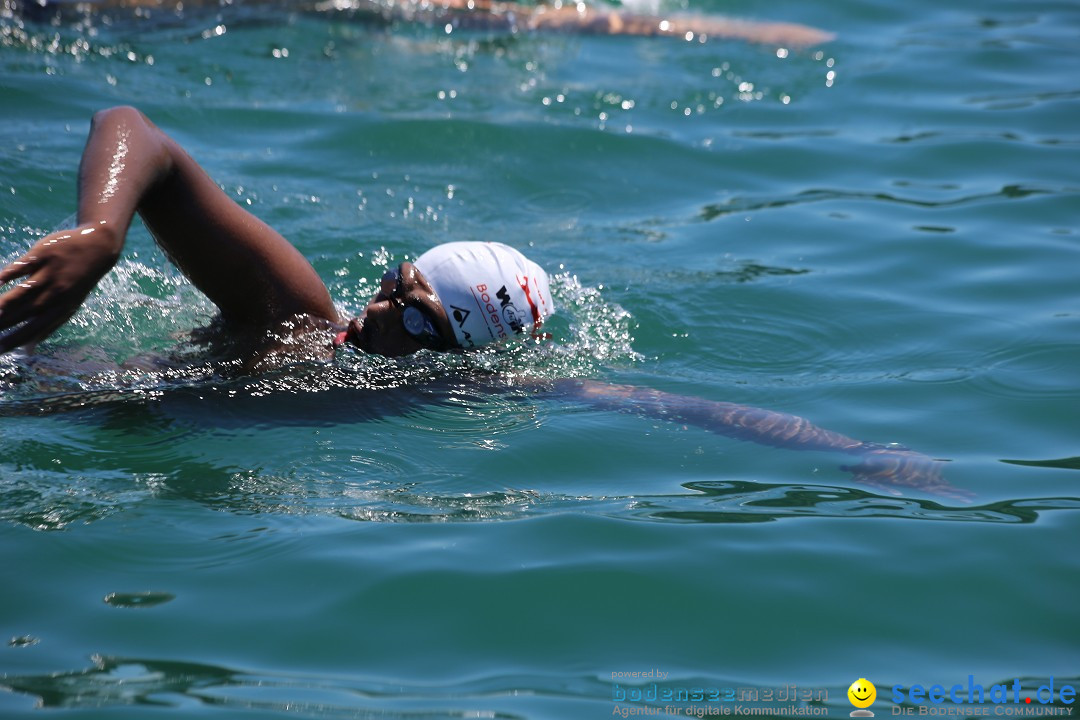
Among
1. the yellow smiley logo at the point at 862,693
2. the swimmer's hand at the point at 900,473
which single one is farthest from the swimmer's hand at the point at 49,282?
the swimmer's hand at the point at 900,473

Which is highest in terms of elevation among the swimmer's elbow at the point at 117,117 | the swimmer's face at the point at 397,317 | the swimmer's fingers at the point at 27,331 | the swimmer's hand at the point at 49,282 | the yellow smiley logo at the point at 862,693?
the swimmer's elbow at the point at 117,117

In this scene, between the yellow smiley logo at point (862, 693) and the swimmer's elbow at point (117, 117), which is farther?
the swimmer's elbow at point (117, 117)

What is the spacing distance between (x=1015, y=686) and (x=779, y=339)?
3461mm

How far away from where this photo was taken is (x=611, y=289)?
7629mm

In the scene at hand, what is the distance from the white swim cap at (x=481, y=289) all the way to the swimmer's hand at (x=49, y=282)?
201cm

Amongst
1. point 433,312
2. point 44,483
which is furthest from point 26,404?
point 433,312

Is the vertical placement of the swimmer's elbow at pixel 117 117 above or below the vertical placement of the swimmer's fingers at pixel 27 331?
above

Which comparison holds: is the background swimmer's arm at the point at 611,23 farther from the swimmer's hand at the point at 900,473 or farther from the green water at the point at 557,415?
the swimmer's hand at the point at 900,473

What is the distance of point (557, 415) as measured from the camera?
A: 229 inches

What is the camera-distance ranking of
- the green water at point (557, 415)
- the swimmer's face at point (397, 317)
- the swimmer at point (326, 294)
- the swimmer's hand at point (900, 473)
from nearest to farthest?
the green water at point (557, 415)
the swimmer at point (326, 294)
the swimmer's hand at point (900, 473)
the swimmer's face at point (397, 317)

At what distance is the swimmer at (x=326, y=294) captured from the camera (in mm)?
4883

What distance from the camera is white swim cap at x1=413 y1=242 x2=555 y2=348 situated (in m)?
5.90

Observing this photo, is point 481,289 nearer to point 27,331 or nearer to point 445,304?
point 445,304

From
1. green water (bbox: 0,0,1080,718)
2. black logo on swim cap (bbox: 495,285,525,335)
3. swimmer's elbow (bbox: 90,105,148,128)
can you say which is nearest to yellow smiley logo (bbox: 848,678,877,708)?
green water (bbox: 0,0,1080,718)
